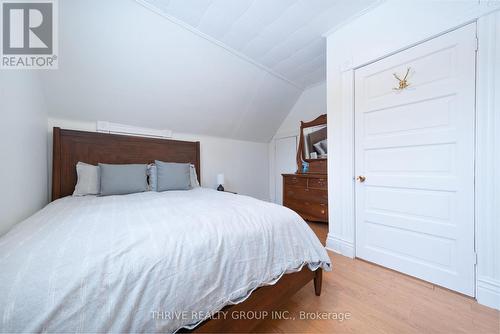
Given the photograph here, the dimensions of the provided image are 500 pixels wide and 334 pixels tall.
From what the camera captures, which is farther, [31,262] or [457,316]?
[457,316]

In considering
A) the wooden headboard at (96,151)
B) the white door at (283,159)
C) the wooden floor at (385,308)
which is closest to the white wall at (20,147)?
the wooden headboard at (96,151)

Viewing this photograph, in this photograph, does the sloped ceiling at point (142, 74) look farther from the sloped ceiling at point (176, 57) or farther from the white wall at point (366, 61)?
the white wall at point (366, 61)

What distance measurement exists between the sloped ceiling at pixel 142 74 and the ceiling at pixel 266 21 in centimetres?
16

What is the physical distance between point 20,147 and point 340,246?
308 cm

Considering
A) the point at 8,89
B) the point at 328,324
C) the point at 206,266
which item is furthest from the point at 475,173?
the point at 8,89

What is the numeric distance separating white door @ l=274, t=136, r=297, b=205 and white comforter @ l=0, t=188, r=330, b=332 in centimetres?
293

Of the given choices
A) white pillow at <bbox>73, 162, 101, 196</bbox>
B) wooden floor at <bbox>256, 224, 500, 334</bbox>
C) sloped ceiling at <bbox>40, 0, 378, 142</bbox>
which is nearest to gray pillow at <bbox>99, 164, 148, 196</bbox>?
white pillow at <bbox>73, 162, 101, 196</bbox>

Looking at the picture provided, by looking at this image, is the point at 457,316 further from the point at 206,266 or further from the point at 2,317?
the point at 2,317

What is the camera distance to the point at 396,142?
173 centimetres

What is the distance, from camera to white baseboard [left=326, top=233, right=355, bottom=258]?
6.63 ft

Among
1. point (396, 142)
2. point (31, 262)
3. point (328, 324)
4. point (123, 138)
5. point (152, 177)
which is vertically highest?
point (123, 138)

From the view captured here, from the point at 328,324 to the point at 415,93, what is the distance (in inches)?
78.0

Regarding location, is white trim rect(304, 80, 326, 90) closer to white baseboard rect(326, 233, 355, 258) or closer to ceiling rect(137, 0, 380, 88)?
ceiling rect(137, 0, 380, 88)

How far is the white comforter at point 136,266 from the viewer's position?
1.82 feet
